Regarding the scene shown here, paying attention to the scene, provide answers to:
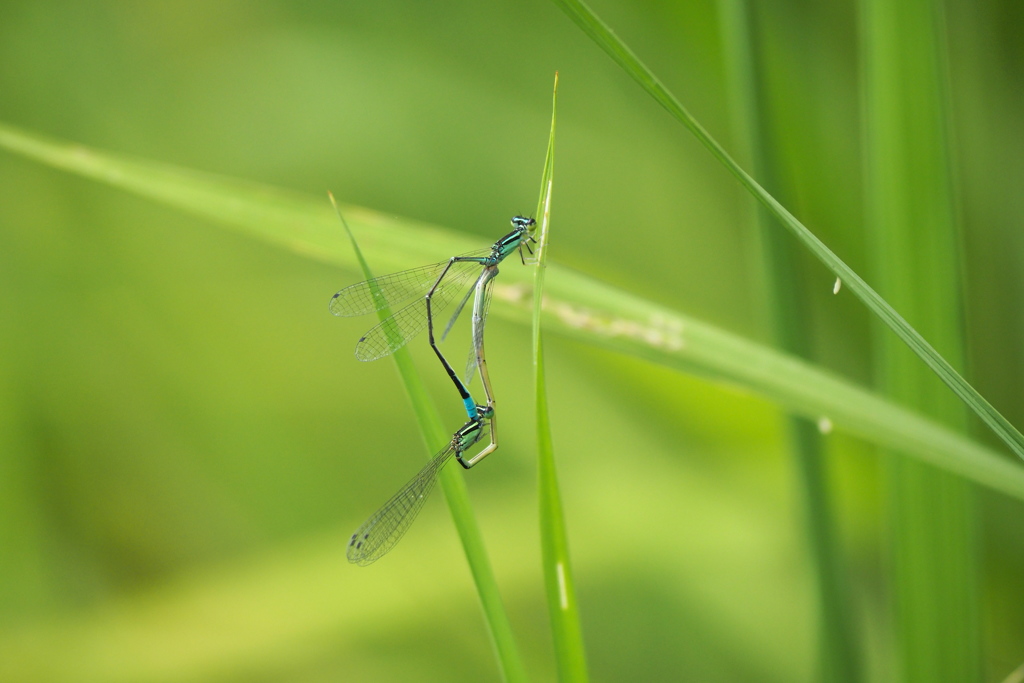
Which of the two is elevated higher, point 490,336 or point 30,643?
point 490,336

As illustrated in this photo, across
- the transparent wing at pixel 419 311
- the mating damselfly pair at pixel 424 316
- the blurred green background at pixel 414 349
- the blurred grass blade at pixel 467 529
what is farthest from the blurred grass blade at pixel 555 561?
the blurred green background at pixel 414 349

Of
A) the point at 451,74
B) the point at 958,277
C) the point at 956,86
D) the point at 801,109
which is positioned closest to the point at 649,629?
the point at 958,277

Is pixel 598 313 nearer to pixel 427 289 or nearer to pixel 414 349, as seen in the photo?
pixel 427 289

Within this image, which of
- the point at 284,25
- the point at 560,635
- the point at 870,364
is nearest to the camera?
the point at 560,635

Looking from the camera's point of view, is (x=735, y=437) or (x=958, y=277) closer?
(x=958, y=277)

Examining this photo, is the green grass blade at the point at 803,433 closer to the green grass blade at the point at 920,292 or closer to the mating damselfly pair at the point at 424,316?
the green grass blade at the point at 920,292

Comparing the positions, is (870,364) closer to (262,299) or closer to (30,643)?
(262,299)

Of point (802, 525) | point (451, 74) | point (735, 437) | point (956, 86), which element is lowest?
point (802, 525)
